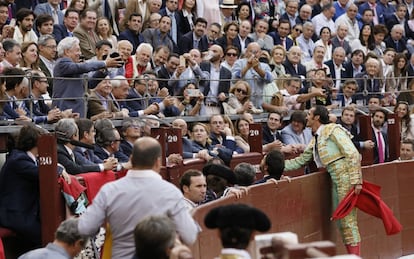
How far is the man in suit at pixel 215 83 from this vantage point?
1572cm

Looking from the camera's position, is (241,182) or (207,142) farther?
(207,142)

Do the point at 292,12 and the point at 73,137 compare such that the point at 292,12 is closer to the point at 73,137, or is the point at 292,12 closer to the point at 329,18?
the point at 329,18

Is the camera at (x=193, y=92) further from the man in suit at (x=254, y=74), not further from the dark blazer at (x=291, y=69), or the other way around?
the dark blazer at (x=291, y=69)

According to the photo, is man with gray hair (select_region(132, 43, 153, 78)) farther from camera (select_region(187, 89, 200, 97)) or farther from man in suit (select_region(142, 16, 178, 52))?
man in suit (select_region(142, 16, 178, 52))

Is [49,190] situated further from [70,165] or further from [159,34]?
[159,34]

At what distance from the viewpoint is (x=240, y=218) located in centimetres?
728

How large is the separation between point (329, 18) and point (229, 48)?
4769mm

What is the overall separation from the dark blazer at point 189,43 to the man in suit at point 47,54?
3940 millimetres

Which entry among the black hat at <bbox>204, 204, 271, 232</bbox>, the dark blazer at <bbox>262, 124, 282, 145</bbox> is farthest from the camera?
the black hat at <bbox>204, 204, 271, 232</bbox>

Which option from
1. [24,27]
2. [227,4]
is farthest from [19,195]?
[227,4]

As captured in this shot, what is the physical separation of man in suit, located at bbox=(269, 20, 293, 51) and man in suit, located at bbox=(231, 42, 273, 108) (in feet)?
8.57

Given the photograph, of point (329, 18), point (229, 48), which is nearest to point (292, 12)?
point (329, 18)

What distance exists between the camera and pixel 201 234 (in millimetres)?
10102

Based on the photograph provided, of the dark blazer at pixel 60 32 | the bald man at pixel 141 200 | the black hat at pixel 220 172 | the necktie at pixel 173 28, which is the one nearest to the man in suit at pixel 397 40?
the necktie at pixel 173 28
